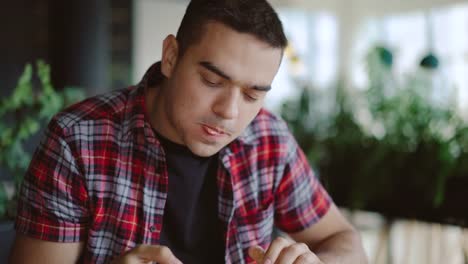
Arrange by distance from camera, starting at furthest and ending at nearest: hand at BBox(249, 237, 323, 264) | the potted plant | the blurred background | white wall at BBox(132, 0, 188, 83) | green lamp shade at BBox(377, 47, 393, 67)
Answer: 1. white wall at BBox(132, 0, 188, 83)
2. green lamp shade at BBox(377, 47, 393, 67)
3. the blurred background
4. the potted plant
5. hand at BBox(249, 237, 323, 264)

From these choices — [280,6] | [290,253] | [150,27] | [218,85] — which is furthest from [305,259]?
[280,6]

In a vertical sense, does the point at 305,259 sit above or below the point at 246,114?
below

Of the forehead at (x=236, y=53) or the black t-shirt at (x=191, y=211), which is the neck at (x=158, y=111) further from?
the forehead at (x=236, y=53)

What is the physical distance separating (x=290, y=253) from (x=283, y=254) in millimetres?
13

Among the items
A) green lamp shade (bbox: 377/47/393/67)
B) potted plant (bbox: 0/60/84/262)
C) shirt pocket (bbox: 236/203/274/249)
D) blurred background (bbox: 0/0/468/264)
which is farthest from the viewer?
green lamp shade (bbox: 377/47/393/67)

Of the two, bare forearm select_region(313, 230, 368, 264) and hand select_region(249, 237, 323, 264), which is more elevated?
hand select_region(249, 237, 323, 264)

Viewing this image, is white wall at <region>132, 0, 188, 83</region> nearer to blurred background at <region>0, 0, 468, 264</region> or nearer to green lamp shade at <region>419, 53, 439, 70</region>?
blurred background at <region>0, 0, 468, 264</region>

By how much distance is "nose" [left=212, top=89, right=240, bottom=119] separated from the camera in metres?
1.06

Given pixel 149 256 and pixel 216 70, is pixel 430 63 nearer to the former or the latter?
pixel 216 70

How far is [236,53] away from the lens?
105cm

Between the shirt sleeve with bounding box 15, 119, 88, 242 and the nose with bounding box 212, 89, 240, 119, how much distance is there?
321 mm

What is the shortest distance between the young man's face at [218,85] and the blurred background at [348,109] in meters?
0.67

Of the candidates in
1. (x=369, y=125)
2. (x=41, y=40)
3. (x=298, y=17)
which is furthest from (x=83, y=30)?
(x=298, y=17)

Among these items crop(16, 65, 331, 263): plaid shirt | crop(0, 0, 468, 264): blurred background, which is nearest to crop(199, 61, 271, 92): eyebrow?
crop(16, 65, 331, 263): plaid shirt
